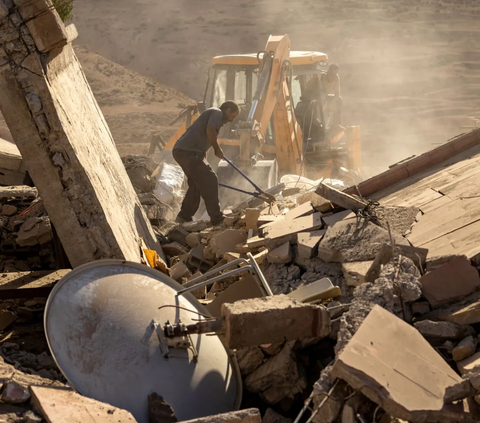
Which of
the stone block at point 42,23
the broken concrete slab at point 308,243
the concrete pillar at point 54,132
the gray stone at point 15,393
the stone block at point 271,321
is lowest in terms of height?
the broken concrete slab at point 308,243

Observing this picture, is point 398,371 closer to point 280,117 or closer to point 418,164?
point 418,164

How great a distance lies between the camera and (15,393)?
395cm

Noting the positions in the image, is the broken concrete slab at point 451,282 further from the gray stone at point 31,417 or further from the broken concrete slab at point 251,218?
the broken concrete slab at point 251,218

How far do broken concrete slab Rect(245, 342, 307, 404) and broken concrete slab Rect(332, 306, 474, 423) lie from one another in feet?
2.75

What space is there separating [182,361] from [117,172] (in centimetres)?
329

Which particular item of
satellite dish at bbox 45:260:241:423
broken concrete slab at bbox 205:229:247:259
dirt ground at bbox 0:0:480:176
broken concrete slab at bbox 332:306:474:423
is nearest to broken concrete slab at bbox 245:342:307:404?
satellite dish at bbox 45:260:241:423

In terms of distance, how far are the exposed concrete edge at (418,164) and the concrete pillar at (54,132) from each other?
289cm

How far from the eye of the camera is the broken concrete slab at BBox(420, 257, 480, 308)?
4.50 metres

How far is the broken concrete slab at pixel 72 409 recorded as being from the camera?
3771 mm

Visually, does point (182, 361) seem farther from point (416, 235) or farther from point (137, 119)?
point (137, 119)

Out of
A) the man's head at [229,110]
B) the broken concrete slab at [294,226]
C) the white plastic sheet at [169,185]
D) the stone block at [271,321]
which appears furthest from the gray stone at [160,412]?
the white plastic sheet at [169,185]

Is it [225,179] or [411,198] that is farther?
[225,179]

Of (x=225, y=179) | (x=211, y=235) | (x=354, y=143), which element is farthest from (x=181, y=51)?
(x=211, y=235)

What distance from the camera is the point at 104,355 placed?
4262 mm
